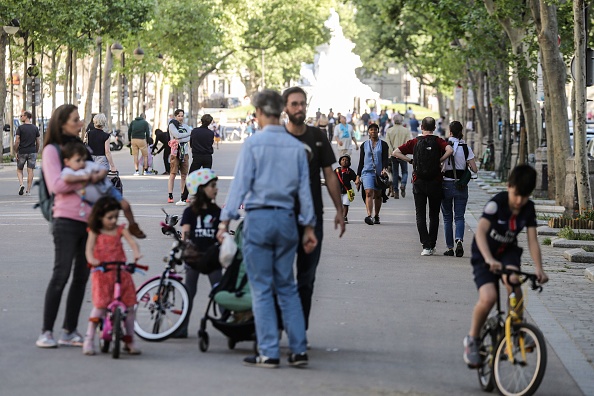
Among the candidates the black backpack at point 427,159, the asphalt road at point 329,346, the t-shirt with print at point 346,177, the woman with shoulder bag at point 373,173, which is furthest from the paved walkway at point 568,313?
the t-shirt with print at point 346,177

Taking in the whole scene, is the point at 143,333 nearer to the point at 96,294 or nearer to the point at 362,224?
the point at 96,294

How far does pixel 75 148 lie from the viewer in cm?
943

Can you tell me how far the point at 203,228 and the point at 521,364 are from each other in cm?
281

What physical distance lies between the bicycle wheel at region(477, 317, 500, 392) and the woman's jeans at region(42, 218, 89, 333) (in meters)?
2.72

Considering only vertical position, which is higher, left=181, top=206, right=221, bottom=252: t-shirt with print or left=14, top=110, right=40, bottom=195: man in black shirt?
left=14, top=110, right=40, bottom=195: man in black shirt

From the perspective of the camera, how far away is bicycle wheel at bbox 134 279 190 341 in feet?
32.4

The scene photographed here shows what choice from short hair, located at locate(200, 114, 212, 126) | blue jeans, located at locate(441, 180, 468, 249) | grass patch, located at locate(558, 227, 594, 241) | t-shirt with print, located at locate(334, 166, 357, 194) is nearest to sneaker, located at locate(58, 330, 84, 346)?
blue jeans, located at locate(441, 180, 468, 249)

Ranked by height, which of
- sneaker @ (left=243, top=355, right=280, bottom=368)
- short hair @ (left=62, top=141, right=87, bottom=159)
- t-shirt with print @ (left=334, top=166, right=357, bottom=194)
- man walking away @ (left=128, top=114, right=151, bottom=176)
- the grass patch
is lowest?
sneaker @ (left=243, top=355, right=280, bottom=368)

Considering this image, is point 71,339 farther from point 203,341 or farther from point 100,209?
point 100,209

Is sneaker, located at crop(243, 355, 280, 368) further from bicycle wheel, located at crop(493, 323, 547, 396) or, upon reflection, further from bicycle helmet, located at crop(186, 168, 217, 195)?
bicycle helmet, located at crop(186, 168, 217, 195)

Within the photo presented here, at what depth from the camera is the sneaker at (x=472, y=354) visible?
27.9 ft

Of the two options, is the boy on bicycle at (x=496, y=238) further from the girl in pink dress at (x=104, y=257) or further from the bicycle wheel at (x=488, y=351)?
the girl in pink dress at (x=104, y=257)

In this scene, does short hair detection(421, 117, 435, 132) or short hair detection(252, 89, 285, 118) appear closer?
short hair detection(252, 89, 285, 118)

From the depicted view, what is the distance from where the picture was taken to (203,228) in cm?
1004
